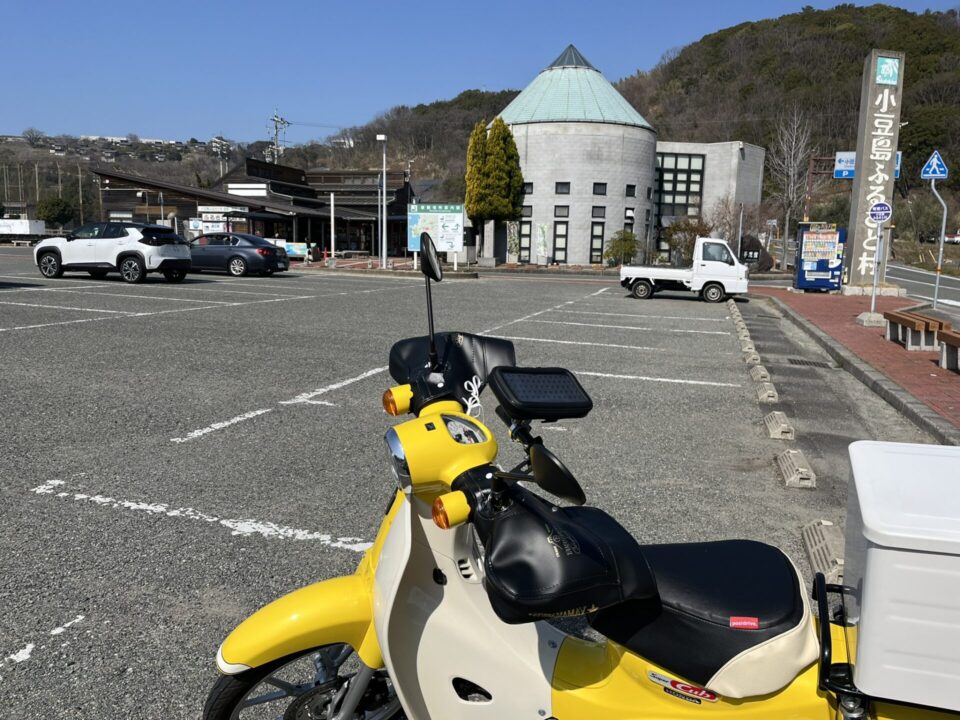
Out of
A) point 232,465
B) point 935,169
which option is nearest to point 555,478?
point 232,465

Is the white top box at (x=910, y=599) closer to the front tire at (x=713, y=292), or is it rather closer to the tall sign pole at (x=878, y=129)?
the front tire at (x=713, y=292)

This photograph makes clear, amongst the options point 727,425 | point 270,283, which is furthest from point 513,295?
point 727,425

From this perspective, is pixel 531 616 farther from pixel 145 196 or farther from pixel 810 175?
pixel 145 196

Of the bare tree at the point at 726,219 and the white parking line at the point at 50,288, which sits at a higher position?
the bare tree at the point at 726,219

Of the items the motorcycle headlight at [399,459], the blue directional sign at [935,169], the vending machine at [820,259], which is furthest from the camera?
the vending machine at [820,259]

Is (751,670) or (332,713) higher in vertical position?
(751,670)

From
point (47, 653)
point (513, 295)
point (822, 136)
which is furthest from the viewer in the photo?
point (822, 136)

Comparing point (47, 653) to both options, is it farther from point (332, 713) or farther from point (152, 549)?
point (332, 713)

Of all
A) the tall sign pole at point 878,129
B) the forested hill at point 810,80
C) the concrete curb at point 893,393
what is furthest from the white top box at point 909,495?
the forested hill at point 810,80

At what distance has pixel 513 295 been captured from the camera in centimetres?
2055

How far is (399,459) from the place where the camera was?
5.56 ft

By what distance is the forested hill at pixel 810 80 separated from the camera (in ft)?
256

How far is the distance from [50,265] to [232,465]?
1825 cm

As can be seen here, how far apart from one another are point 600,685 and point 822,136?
9000 cm
